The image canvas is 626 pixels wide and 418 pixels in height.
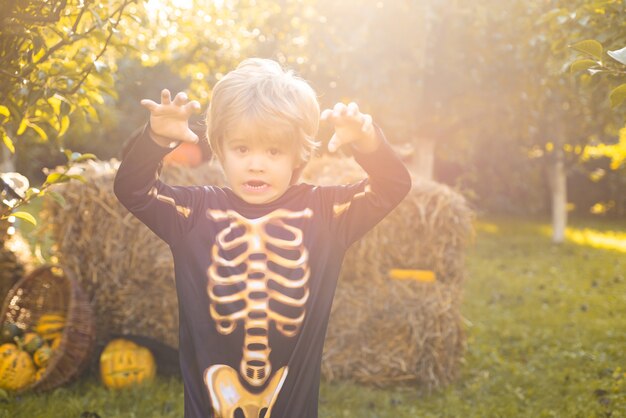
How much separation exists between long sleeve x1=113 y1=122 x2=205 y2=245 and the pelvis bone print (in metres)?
0.12

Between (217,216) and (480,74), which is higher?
(480,74)

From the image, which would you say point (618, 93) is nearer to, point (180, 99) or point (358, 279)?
point (180, 99)

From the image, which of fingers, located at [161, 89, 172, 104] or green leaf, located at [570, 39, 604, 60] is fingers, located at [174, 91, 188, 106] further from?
green leaf, located at [570, 39, 604, 60]

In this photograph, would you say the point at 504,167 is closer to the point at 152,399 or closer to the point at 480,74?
the point at 480,74

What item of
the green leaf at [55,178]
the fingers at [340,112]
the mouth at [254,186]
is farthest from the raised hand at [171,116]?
the green leaf at [55,178]

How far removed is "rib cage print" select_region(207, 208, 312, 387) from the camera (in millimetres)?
2377

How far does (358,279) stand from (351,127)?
12.8 feet

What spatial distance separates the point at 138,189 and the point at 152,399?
3.02 meters

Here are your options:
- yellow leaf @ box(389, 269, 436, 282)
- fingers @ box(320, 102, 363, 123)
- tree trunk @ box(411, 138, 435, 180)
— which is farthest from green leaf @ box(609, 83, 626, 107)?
tree trunk @ box(411, 138, 435, 180)

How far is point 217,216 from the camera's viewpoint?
2.44 metres

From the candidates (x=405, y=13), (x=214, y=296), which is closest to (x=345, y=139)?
(x=214, y=296)

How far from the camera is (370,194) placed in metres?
2.45

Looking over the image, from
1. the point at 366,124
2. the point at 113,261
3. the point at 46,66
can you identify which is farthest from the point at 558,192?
the point at 366,124

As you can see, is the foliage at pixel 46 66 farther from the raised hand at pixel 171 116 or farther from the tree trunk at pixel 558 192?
the tree trunk at pixel 558 192
